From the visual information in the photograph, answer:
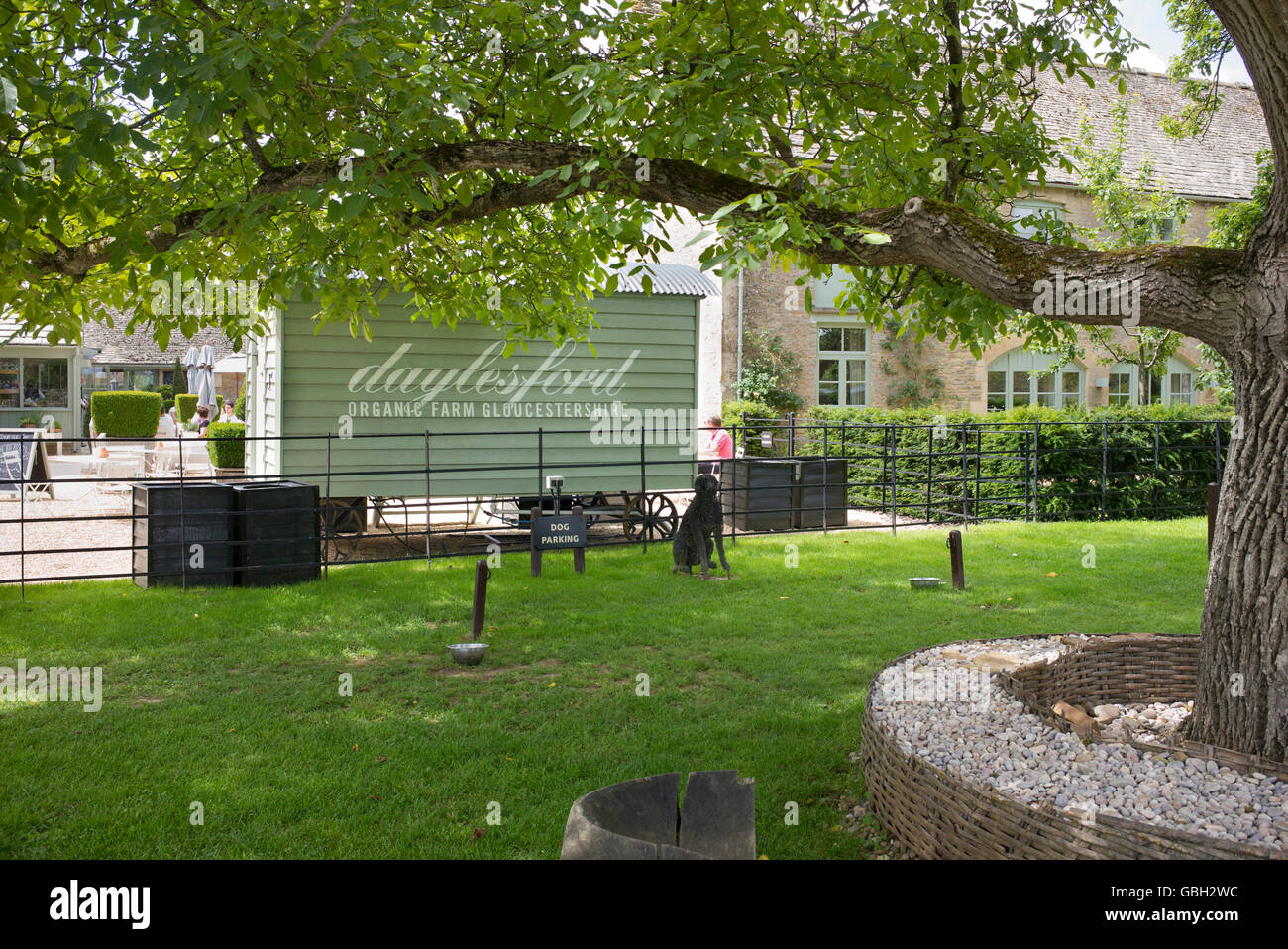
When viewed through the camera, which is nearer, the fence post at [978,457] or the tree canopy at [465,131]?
the tree canopy at [465,131]

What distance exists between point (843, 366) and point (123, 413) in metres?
21.1

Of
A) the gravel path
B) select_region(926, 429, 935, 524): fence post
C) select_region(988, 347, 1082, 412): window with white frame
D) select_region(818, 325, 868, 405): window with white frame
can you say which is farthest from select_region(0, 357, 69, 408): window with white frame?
the gravel path

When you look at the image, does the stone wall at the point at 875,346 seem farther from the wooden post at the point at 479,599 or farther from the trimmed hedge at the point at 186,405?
the trimmed hedge at the point at 186,405

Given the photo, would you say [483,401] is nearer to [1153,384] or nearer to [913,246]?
[913,246]

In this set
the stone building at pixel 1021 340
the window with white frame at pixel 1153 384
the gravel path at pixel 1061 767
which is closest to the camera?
the gravel path at pixel 1061 767

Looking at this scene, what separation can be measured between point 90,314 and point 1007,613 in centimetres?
812

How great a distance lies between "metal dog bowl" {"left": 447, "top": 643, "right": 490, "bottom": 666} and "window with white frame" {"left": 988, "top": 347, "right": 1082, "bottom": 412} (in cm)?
2049

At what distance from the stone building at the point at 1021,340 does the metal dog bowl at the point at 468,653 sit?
15.6m

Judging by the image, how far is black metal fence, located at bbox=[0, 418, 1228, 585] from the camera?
32.3 feet

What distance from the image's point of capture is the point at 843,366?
2386 cm

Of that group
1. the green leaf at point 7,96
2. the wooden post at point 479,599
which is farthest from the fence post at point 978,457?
the green leaf at point 7,96

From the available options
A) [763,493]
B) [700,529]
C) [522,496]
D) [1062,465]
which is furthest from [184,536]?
[1062,465]

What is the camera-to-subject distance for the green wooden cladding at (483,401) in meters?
12.2
